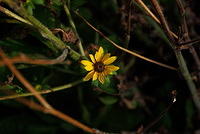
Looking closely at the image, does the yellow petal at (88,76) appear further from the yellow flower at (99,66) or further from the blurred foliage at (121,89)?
the blurred foliage at (121,89)

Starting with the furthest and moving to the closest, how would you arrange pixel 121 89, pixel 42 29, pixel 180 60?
1. pixel 121 89
2. pixel 180 60
3. pixel 42 29

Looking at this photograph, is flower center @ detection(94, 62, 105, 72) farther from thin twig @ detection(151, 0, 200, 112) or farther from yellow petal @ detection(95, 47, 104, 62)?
thin twig @ detection(151, 0, 200, 112)

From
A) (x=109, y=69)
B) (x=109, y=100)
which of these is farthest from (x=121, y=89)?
(x=109, y=69)

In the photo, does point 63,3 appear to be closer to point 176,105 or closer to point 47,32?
point 47,32

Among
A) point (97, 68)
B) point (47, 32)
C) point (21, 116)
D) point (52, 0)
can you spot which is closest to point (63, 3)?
point (52, 0)

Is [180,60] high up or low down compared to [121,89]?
down

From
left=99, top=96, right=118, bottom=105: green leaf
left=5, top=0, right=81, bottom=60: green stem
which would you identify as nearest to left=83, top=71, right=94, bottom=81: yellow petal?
left=5, top=0, right=81, bottom=60: green stem

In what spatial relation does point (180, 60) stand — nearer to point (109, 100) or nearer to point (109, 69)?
point (109, 69)

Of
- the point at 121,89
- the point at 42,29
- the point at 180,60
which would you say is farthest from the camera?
the point at 121,89
